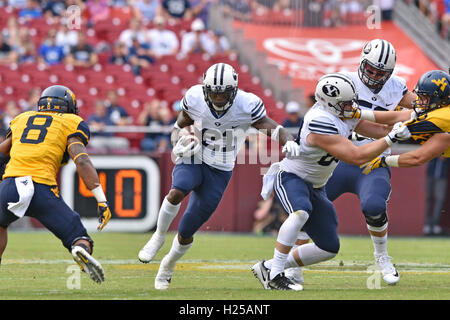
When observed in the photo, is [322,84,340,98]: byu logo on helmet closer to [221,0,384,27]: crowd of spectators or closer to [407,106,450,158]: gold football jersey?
[407,106,450,158]: gold football jersey

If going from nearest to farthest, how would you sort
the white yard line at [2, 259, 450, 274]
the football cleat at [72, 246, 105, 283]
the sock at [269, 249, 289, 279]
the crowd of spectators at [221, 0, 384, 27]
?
the football cleat at [72, 246, 105, 283]
the sock at [269, 249, 289, 279]
the white yard line at [2, 259, 450, 274]
the crowd of spectators at [221, 0, 384, 27]

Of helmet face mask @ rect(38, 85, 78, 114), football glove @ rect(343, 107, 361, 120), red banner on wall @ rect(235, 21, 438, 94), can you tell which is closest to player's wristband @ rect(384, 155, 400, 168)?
football glove @ rect(343, 107, 361, 120)

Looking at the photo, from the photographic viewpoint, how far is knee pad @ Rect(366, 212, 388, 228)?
7.80 m

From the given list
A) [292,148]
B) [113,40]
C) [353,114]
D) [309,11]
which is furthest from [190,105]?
[309,11]

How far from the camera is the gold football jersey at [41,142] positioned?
6.81 meters

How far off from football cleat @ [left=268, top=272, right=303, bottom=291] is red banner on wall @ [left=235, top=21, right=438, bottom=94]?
36.6 feet

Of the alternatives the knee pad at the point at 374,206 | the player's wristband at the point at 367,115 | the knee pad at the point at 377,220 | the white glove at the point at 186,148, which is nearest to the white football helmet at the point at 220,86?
the white glove at the point at 186,148

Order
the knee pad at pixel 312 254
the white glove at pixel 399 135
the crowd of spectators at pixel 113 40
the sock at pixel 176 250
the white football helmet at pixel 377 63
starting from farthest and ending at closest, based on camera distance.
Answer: the crowd of spectators at pixel 113 40, the white football helmet at pixel 377 63, the sock at pixel 176 250, the knee pad at pixel 312 254, the white glove at pixel 399 135

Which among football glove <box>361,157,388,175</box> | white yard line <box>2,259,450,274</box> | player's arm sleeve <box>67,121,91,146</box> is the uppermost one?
player's arm sleeve <box>67,121,91,146</box>

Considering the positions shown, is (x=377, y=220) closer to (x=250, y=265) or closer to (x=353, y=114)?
(x=353, y=114)

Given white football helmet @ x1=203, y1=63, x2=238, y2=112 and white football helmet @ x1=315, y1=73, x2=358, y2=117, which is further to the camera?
white football helmet @ x1=203, y1=63, x2=238, y2=112

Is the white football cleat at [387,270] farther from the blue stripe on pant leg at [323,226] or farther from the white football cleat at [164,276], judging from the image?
the white football cleat at [164,276]

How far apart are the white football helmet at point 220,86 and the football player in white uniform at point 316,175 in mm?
677

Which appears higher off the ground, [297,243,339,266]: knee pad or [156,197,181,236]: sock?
[156,197,181,236]: sock
